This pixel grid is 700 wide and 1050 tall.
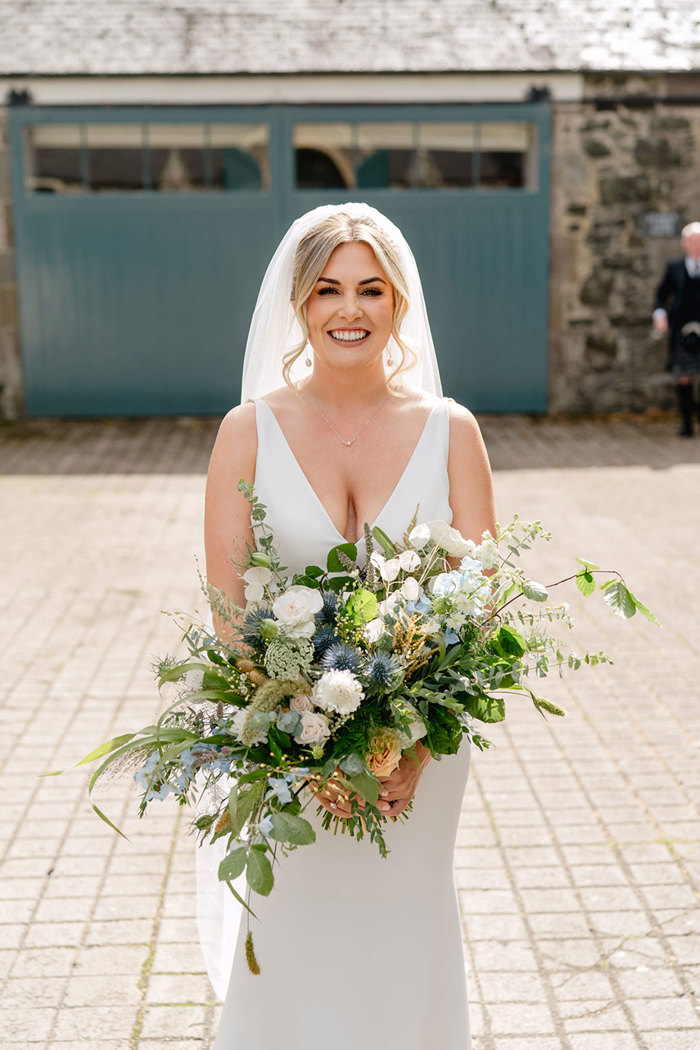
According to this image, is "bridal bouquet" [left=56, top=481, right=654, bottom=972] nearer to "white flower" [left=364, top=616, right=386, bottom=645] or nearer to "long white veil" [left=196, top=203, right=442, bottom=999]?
"white flower" [left=364, top=616, right=386, bottom=645]

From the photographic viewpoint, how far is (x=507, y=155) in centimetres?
1402

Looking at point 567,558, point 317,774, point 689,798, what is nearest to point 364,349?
point 317,774

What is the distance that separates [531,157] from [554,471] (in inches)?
176

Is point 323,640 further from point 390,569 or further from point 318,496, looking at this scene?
point 318,496

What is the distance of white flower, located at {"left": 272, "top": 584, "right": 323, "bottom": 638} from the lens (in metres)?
2.33

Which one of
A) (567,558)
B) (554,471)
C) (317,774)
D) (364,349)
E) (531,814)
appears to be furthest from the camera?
(554,471)

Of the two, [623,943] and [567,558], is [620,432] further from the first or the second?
[623,943]

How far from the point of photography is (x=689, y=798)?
4.85 m

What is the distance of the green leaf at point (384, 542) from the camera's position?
8.38 ft

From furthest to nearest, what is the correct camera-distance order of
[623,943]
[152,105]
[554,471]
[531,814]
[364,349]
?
1. [152,105]
2. [554,471]
3. [531,814]
4. [623,943]
5. [364,349]

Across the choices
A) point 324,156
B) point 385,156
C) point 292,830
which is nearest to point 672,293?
point 385,156

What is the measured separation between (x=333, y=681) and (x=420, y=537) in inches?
15.8

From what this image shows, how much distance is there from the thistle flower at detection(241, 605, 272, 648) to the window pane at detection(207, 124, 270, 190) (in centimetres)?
1219

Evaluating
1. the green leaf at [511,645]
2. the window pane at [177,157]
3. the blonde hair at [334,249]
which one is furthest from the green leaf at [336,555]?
the window pane at [177,157]
